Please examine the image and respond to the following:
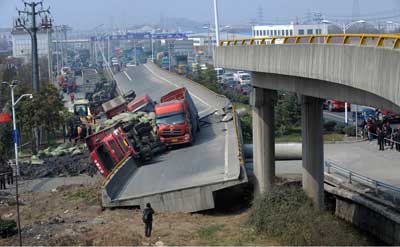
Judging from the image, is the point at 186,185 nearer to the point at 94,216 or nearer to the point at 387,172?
the point at 94,216

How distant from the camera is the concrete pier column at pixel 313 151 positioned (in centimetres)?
2152

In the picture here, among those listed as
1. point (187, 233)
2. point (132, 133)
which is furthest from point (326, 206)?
point (132, 133)

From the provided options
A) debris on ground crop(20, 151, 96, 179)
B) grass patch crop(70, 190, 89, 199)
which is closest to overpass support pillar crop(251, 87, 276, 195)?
grass patch crop(70, 190, 89, 199)

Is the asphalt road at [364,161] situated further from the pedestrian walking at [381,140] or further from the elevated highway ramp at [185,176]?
the elevated highway ramp at [185,176]

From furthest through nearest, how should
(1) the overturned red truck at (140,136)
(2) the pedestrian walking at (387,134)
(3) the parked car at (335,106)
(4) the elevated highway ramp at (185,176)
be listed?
(3) the parked car at (335,106)
(2) the pedestrian walking at (387,134)
(1) the overturned red truck at (140,136)
(4) the elevated highway ramp at (185,176)

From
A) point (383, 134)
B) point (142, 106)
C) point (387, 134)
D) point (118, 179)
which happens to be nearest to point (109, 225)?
point (118, 179)

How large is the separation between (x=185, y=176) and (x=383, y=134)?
10386 mm

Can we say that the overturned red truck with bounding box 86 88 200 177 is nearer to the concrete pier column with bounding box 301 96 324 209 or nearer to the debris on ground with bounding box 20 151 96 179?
the debris on ground with bounding box 20 151 96 179

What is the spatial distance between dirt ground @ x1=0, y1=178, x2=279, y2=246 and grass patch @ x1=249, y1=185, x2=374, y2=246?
14.7 inches

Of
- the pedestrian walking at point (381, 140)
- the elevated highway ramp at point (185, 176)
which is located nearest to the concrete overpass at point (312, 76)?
the elevated highway ramp at point (185, 176)

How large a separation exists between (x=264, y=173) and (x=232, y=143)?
16.9ft

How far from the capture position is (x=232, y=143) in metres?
28.9

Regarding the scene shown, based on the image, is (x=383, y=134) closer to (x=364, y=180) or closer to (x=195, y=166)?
(x=364, y=180)

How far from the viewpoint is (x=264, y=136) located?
79.3 ft
